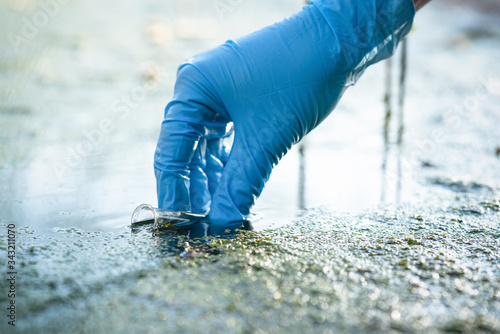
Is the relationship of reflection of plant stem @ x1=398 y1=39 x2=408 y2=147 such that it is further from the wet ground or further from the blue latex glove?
the blue latex glove

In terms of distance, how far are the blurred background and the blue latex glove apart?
0.21 metres

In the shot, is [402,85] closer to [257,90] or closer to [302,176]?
[302,176]

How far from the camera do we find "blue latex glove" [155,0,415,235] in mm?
1836

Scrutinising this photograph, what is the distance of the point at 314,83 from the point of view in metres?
1.86

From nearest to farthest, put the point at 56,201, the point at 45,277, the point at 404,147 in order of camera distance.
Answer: the point at 45,277, the point at 56,201, the point at 404,147

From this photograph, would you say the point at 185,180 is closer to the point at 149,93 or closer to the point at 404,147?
the point at 404,147

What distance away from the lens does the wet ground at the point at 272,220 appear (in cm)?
123

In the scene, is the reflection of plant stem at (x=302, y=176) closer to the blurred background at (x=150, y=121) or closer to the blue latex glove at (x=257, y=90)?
the blurred background at (x=150, y=121)

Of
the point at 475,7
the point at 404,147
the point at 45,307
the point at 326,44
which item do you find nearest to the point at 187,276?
the point at 45,307

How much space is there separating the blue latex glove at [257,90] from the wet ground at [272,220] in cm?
21

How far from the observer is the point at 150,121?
336 cm

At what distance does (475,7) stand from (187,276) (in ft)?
24.2

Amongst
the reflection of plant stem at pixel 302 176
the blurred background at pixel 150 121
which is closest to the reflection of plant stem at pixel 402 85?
the blurred background at pixel 150 121

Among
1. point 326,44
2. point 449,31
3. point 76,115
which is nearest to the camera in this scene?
point 326,44
